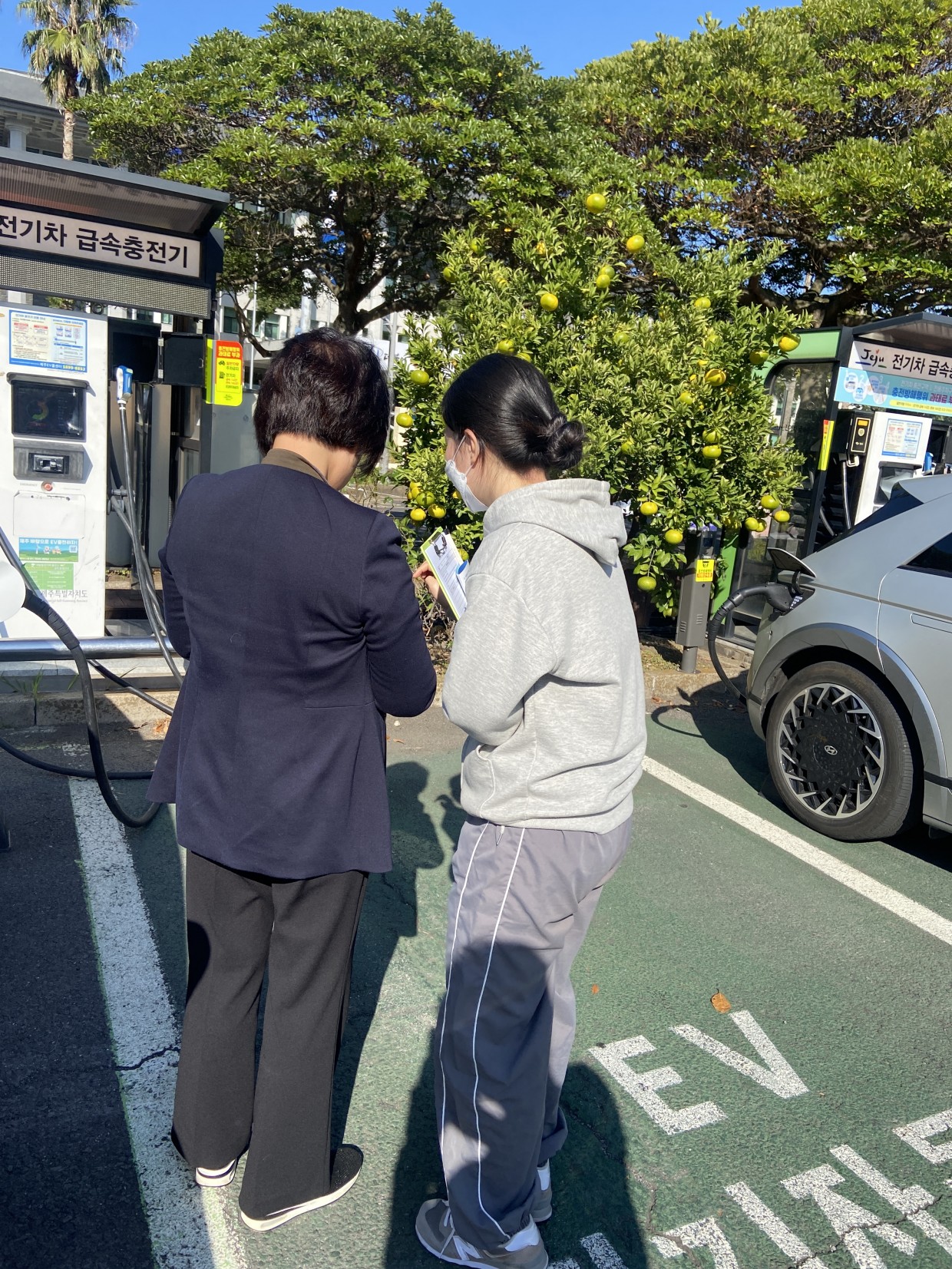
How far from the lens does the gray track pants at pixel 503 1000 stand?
178cm

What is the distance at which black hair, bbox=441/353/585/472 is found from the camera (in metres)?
1.78

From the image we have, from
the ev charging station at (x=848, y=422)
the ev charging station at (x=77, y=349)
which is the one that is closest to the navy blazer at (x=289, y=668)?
the ev charging station at (x=77, y=349)

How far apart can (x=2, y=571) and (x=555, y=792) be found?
2.09 m

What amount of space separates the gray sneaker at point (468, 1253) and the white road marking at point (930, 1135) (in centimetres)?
108

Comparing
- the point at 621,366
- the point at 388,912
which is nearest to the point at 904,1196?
the point at 388,912

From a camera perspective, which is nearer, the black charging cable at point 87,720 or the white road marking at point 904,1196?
the white road marking at point 904,1196

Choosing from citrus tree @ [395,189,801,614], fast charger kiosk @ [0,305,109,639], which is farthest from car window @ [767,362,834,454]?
fast charger kiosk @ [0,305,109,639]

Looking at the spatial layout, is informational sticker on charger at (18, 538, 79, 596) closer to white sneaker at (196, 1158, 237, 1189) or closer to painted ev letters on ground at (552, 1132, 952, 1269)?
white sneaker at (196, 1158, 237, 1189)

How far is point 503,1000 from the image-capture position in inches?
70.2

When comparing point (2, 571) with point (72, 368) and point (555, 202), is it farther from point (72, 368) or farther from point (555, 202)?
point (555, 202)

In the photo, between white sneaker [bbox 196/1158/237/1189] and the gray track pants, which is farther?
white sneaker [bbox 196/1158/237/1189]

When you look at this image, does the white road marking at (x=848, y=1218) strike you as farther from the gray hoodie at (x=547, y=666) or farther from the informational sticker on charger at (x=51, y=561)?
the informational sticker on charger at (x=51, y=561)

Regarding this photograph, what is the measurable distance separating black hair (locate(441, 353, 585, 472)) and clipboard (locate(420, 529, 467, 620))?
1.08 feet

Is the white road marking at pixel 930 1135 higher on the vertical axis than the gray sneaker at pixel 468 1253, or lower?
lower
